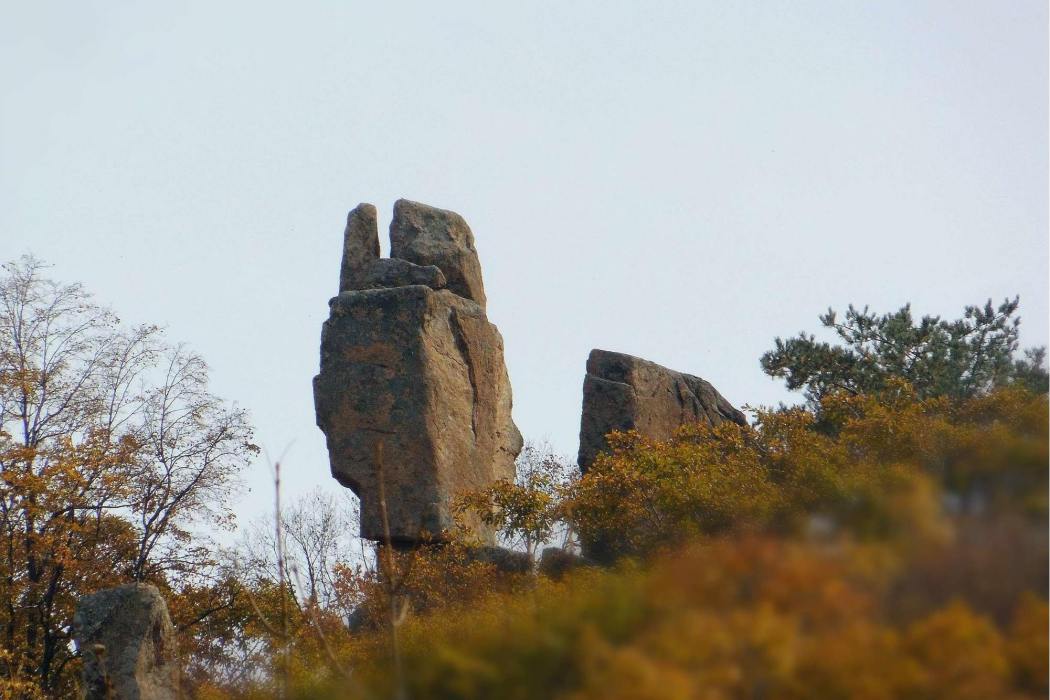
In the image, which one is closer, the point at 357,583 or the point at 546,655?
the point at 546,655

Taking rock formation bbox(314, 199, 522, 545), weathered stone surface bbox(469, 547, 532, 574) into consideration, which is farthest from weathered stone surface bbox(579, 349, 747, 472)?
weathered stone surface bbox(469, 547, 532, 574)

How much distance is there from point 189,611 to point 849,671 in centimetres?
1682

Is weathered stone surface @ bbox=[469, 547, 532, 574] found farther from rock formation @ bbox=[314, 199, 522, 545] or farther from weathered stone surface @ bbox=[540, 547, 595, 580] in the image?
rock formation @ bbox=[314, 199, 522, 545]

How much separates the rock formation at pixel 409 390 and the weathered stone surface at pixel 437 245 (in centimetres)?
3

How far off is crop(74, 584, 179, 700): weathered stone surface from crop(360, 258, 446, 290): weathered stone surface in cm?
721

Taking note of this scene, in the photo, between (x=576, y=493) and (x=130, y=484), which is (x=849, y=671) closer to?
(x=576, y=493)

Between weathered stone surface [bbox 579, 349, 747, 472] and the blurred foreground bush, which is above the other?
weathered stone surface [bbox 579, 349, 747, 472]

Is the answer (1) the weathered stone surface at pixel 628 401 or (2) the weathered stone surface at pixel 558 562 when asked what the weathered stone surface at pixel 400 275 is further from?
(2) the weathered stone surface at pixel 558 562

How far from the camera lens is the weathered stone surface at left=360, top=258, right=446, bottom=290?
19.3m

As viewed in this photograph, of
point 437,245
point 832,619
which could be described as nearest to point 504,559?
point 437,245

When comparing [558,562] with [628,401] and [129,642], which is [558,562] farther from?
[129,642]

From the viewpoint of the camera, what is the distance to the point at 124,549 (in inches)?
726

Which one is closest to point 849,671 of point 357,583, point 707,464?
point 707,464

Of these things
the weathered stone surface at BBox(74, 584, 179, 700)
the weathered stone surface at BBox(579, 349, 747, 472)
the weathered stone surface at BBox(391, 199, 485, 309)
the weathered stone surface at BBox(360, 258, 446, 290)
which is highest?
the weathered stone surface at BBox(391, 199, 485, 309)
